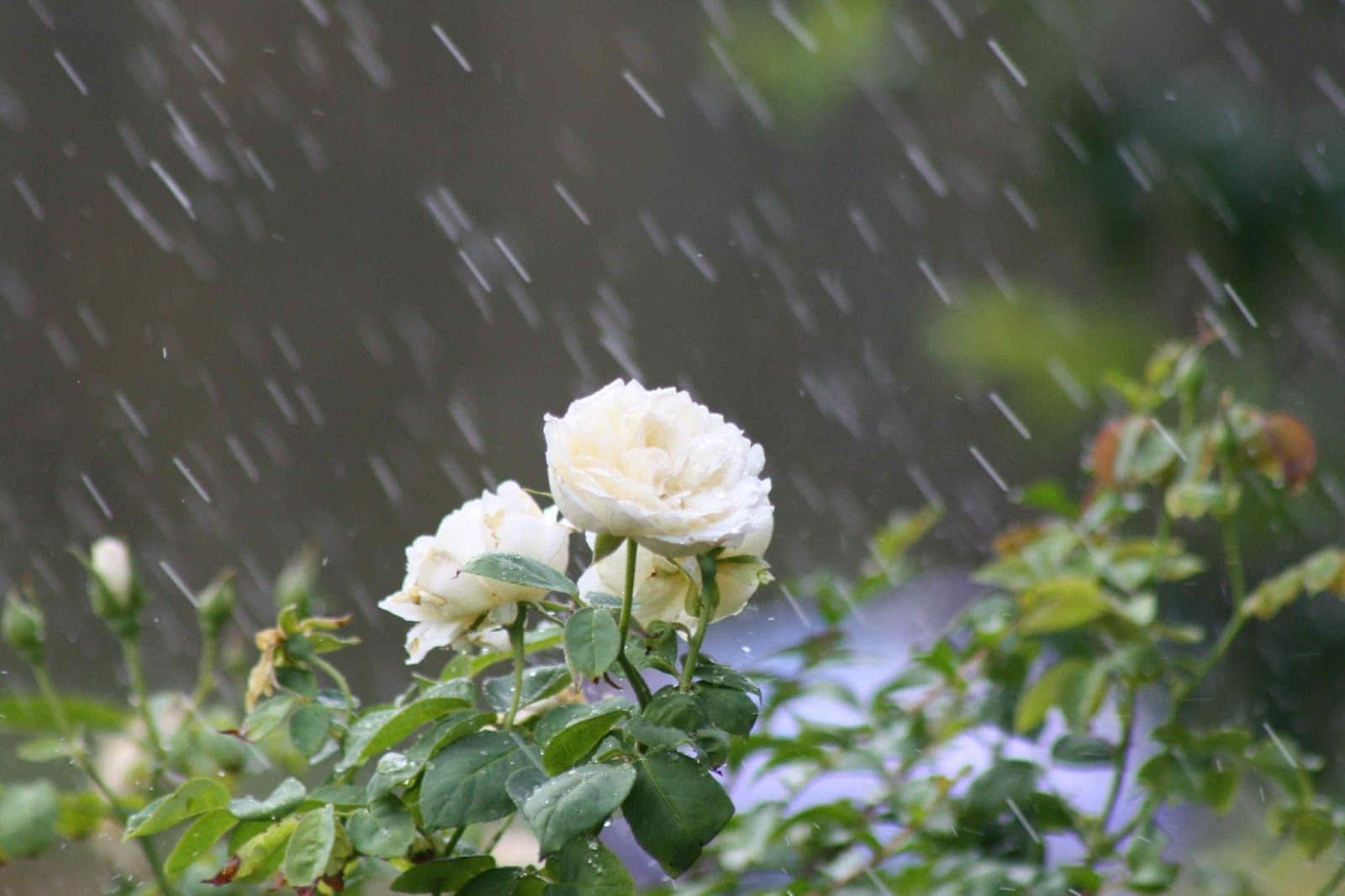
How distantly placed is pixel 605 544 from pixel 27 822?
303 mm

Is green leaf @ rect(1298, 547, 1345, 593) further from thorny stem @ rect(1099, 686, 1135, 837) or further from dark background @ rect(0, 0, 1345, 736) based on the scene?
dark background @ rect(0, 0, 1345, 736)

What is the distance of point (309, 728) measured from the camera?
Answer: 48 centimetres

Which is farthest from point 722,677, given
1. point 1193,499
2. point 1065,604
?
point 1193,499

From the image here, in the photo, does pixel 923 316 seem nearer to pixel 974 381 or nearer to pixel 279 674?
pixel 974 381

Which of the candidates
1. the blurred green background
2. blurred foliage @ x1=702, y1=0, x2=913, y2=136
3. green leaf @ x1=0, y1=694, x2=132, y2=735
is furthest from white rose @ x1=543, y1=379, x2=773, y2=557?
the blurred green background

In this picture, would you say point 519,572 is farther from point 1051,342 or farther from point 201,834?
point 1051,342

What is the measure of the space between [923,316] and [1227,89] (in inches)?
56.8

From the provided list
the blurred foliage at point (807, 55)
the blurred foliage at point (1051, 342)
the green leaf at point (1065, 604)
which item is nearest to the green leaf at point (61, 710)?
the green leaf at point (1065, 604)

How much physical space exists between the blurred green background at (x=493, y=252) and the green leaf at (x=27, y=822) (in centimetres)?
189

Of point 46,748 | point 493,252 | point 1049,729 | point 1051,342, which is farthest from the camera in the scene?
point 493,252

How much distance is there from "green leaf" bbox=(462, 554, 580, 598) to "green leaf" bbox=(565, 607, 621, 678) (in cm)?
1

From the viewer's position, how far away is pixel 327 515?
329 cm

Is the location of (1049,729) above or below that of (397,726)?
below

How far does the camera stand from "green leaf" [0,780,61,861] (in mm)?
535
